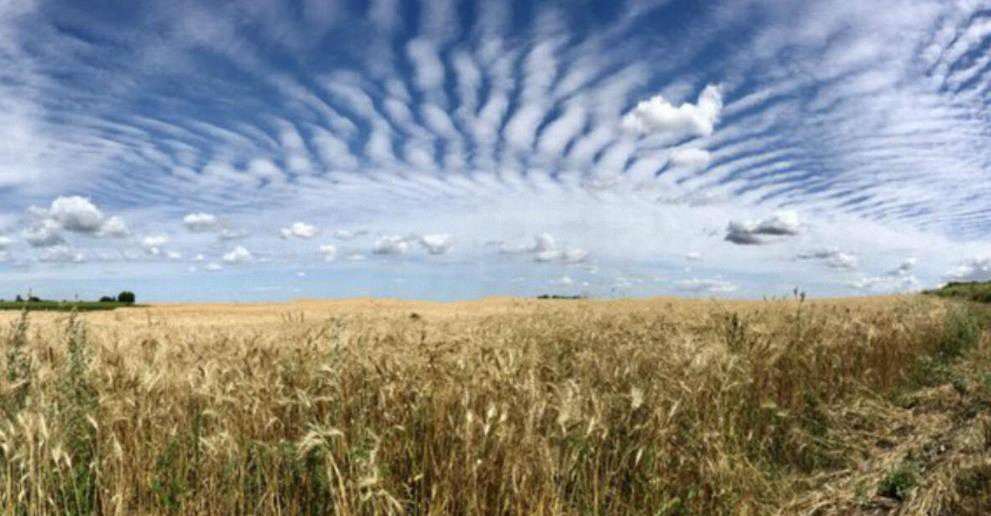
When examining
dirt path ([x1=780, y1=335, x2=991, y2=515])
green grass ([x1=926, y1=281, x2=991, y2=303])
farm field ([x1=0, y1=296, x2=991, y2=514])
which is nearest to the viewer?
farm field ([x1=0, y1=296, x2=991, y2=514])

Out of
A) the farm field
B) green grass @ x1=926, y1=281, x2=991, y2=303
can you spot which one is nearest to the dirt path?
the farm field

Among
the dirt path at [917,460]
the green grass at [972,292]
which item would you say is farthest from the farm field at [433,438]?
the green grass at [972,292]

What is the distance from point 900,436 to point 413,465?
621cm

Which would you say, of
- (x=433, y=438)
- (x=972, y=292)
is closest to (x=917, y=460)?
(x=433, y=438)

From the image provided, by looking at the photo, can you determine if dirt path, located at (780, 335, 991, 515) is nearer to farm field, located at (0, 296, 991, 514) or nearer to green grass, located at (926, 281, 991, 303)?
farm field, located at (0, 296, 991, 514)

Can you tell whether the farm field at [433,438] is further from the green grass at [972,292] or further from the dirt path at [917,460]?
the green grass at [972,292]

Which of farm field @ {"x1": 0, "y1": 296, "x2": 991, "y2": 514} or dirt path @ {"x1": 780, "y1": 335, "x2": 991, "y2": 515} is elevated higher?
farm field @ {"x1": 0, "y1": 296, "x2": 991, "y2": 514}

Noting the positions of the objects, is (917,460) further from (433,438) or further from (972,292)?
(972,292)

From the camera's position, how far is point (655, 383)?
18.9 ft

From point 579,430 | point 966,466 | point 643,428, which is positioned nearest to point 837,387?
point 966,466

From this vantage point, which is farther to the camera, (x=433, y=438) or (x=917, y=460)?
(x=917, y=460)

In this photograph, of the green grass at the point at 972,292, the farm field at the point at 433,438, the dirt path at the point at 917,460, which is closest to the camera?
the farm field at the point at 433,438

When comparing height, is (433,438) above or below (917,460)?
above

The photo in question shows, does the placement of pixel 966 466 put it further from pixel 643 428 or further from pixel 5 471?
pixel 5 471
